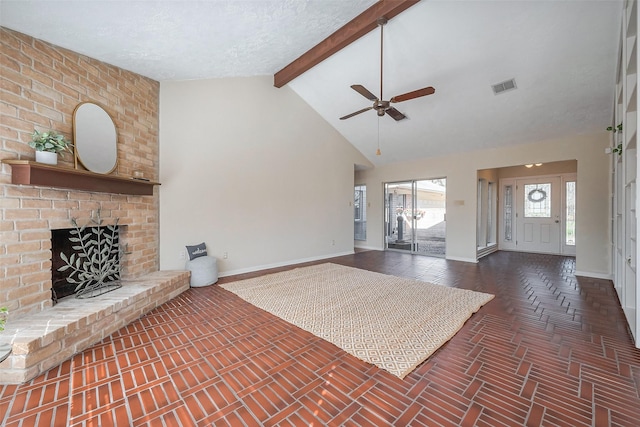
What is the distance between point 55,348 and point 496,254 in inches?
340

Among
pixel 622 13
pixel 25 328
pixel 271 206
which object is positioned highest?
pixel 622 13

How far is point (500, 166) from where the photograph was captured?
225 inches

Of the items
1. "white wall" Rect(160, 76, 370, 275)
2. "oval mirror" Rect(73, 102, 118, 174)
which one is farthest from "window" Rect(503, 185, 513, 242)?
"oval mirror" Rect(73, 102, 118, 174)

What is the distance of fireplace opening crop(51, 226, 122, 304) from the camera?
2.86m

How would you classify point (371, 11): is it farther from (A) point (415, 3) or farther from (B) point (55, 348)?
(B) point (55, 348)

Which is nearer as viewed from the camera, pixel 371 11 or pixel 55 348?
pixel 55 348

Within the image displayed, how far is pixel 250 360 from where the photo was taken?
2107 mm

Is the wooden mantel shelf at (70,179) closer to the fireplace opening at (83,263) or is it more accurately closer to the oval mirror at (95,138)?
the oval mirror at (95,138)

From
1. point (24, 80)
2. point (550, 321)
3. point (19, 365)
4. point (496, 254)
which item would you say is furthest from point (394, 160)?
point (19, 365)

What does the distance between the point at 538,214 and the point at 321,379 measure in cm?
819

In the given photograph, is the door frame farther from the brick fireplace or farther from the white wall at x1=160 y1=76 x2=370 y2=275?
the brick fireplace

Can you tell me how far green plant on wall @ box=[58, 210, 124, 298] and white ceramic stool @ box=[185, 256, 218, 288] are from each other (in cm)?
93

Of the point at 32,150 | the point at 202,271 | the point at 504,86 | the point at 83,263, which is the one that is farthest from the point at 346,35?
the point at 83,263

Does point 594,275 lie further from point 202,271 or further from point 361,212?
point 202,271
